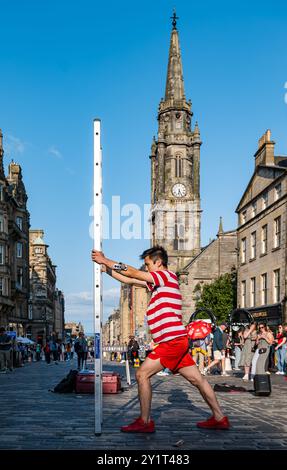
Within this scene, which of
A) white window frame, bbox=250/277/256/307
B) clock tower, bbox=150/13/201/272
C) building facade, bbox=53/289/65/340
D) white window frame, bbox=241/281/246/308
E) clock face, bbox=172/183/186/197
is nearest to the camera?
white window frame, bbox=250/277/256/307

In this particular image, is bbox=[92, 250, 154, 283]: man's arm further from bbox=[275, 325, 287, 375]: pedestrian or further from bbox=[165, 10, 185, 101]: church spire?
bbox=[165, 10, 185, 101]: church spire

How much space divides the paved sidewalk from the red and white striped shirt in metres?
1.14

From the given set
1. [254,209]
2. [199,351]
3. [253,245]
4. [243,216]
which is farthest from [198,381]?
[243,216]

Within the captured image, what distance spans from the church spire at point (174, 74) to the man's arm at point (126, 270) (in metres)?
80.2

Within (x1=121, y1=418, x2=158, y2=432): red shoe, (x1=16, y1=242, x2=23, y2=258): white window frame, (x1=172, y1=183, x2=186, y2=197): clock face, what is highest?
(x1=172, y1=183, x2=186, y2=197): clock face

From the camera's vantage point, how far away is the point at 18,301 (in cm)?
6800

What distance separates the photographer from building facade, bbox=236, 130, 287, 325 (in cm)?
3381

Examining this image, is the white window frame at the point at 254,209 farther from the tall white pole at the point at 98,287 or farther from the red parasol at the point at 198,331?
the tall white pole at the point at 98,287

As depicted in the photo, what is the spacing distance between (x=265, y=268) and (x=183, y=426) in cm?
2993

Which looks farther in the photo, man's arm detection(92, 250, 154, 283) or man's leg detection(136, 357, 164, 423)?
man's leg detection(136, 357, 164, 423)

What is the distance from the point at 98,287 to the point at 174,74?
8169 cm

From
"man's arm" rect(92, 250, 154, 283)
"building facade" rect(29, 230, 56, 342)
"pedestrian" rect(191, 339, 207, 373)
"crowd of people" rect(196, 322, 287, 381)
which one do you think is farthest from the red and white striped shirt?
"building facade" rect(29, 230, 56, 342)

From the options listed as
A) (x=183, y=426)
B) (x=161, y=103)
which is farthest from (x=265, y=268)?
(x=161, y=103)
